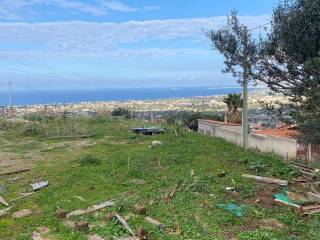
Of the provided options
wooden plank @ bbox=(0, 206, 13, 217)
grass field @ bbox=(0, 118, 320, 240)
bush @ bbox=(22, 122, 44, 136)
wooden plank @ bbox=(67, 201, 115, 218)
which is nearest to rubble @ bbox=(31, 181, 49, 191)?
grass field @ bbox=(0, 118, 320, 240)

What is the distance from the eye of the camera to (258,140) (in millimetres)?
18781

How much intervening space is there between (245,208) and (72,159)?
286 inches

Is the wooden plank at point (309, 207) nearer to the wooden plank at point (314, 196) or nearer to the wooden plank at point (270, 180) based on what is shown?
the wooden plank at point (314, 196)

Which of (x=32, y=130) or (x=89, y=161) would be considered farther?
(x=32, y=130)

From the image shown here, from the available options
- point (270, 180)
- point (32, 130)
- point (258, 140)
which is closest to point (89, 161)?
point (270, 180)

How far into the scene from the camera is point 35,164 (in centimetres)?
1341

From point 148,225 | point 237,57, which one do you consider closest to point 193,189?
point 148,225

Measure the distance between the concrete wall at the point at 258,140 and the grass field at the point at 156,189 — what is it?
1.97 meters

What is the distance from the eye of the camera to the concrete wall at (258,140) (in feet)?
53.2

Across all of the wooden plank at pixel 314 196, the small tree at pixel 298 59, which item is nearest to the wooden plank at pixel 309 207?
the wooden plank at pixel 314 196

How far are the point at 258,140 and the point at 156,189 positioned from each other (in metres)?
10.2

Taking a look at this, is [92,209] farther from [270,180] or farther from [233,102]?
[233,102]

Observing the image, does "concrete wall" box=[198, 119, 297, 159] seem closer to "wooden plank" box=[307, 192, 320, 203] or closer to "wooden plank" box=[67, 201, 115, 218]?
"wooden plank" box=[307, 192, 320, 203]

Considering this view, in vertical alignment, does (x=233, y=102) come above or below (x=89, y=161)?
above
